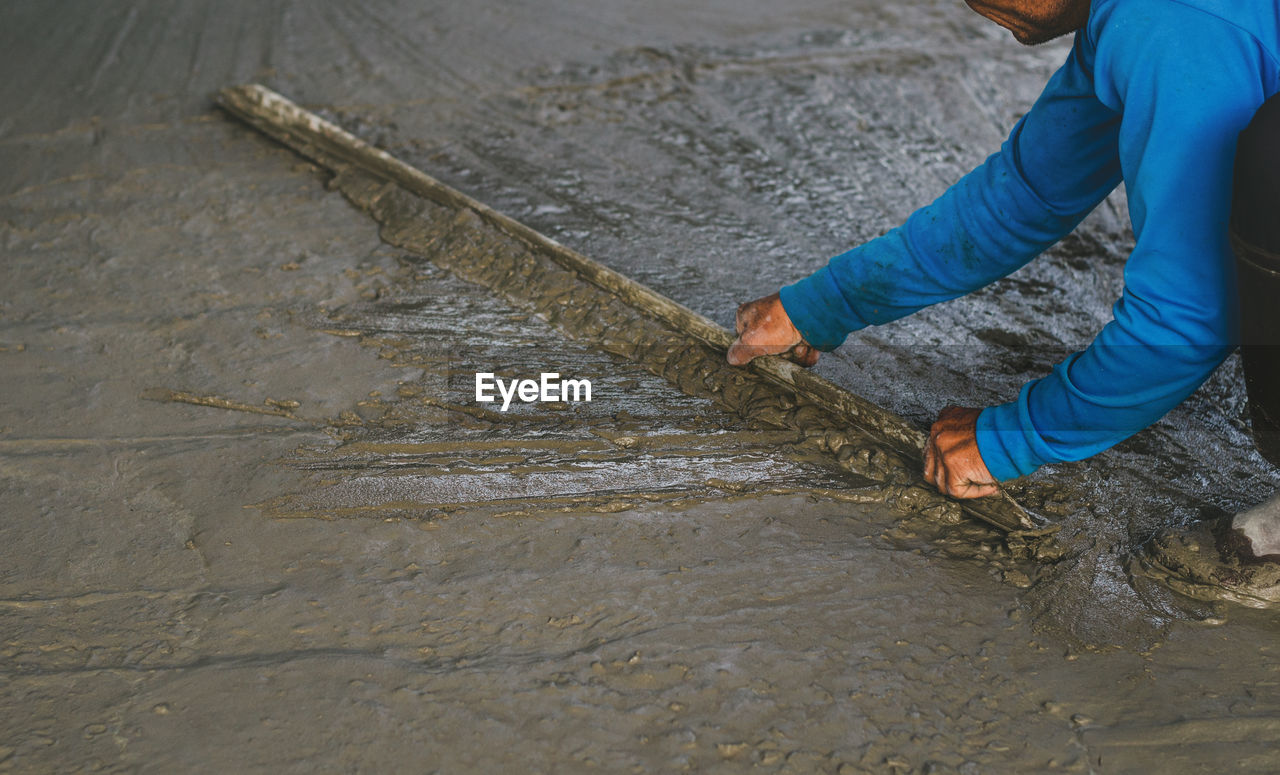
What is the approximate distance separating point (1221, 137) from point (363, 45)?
4130 millimetres

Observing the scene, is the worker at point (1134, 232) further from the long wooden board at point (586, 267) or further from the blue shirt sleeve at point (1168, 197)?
the long wooden board at point (586, 267)

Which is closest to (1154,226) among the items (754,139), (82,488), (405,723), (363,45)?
(405,723)

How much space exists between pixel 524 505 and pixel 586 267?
100 cm

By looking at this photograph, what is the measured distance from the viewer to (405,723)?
156cm

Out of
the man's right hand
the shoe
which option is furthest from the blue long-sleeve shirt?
the shoe

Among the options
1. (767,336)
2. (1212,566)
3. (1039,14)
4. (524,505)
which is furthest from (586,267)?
(1212,566)

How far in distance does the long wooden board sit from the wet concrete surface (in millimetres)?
99

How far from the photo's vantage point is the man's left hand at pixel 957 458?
1947mm

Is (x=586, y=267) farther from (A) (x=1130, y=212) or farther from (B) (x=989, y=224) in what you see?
(A) (x=1130, y=212)

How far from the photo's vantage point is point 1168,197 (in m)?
1.55

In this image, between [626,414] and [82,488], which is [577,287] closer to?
[626,414]

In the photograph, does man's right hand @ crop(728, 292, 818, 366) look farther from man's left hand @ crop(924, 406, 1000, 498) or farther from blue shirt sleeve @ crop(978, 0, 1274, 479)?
blue shirt sleeve @ crop(978, 0, 1274, 479)

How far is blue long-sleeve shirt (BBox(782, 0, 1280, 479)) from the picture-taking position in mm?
1494

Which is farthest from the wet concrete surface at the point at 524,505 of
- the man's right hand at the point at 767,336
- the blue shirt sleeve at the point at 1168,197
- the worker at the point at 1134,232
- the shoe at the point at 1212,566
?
the blue shirt sleeve at the point at 1168,197
